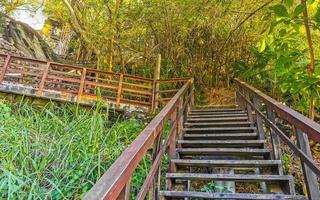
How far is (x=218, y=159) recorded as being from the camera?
10.9 ft

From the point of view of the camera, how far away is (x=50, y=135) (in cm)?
383

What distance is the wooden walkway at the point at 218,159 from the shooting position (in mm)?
1398

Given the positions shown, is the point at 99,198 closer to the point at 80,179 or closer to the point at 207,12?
the point at 80,179

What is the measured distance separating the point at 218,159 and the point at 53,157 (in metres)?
1.82

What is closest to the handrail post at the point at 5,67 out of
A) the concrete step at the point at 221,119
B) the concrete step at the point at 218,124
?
the concrete step at the point at 221,119

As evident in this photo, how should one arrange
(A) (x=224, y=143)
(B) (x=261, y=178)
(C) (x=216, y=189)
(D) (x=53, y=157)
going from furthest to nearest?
(A) (x=224, y=143), (D) (x=53, y=157), (C) (x=216, y=189), (B) (x=261, y=178)

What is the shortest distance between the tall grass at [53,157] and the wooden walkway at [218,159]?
0.62 metres

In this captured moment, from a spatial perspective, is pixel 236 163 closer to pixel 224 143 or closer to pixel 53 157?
pixel 224 143

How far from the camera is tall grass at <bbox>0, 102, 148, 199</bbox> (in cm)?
258

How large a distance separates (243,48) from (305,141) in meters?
6.81

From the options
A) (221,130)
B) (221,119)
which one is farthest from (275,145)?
(221,119)

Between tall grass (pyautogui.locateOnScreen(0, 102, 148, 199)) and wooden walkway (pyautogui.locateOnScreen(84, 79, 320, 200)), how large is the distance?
0.62 metres

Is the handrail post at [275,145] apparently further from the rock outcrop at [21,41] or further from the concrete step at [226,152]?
A: the rock outcrop at [21,41]

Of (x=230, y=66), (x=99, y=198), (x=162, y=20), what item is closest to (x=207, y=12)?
(x=162, y=20)
